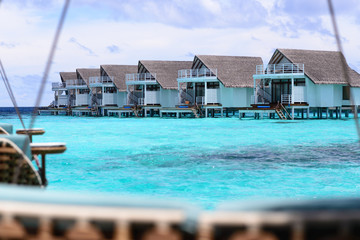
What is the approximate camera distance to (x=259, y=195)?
9125mm

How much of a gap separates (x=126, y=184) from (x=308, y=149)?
329 inches

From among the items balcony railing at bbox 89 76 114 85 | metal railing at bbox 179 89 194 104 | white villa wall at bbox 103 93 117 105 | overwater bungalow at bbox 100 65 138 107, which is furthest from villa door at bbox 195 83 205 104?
white villa wall at bbox 103 93 117 105

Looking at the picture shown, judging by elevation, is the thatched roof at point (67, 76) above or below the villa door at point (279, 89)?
above

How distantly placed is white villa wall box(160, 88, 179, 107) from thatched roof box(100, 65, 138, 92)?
18.6 ft

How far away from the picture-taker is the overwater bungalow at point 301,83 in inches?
1441

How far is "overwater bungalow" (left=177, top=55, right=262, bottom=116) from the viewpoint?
138 feet

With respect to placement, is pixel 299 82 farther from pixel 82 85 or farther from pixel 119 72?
pixel 82 85

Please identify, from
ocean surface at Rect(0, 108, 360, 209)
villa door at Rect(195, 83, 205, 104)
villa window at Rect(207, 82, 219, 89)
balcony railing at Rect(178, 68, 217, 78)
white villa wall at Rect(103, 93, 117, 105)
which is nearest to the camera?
ocean surface at Rect(0, 108, 360, 209)

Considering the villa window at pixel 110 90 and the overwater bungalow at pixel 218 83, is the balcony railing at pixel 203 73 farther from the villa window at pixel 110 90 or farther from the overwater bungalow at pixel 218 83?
the villa window at pixel 110 90

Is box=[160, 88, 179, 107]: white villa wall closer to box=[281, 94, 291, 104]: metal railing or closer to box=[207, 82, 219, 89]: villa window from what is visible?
box=[207, 82, 219, 89]: villa window

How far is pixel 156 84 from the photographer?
162 ft

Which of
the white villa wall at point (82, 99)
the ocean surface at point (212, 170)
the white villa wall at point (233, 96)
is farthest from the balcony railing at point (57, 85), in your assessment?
the ocean surface at point (212, 170)

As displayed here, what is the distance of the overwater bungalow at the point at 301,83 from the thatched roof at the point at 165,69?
32.1 feet

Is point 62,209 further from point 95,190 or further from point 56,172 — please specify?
point 56,172
